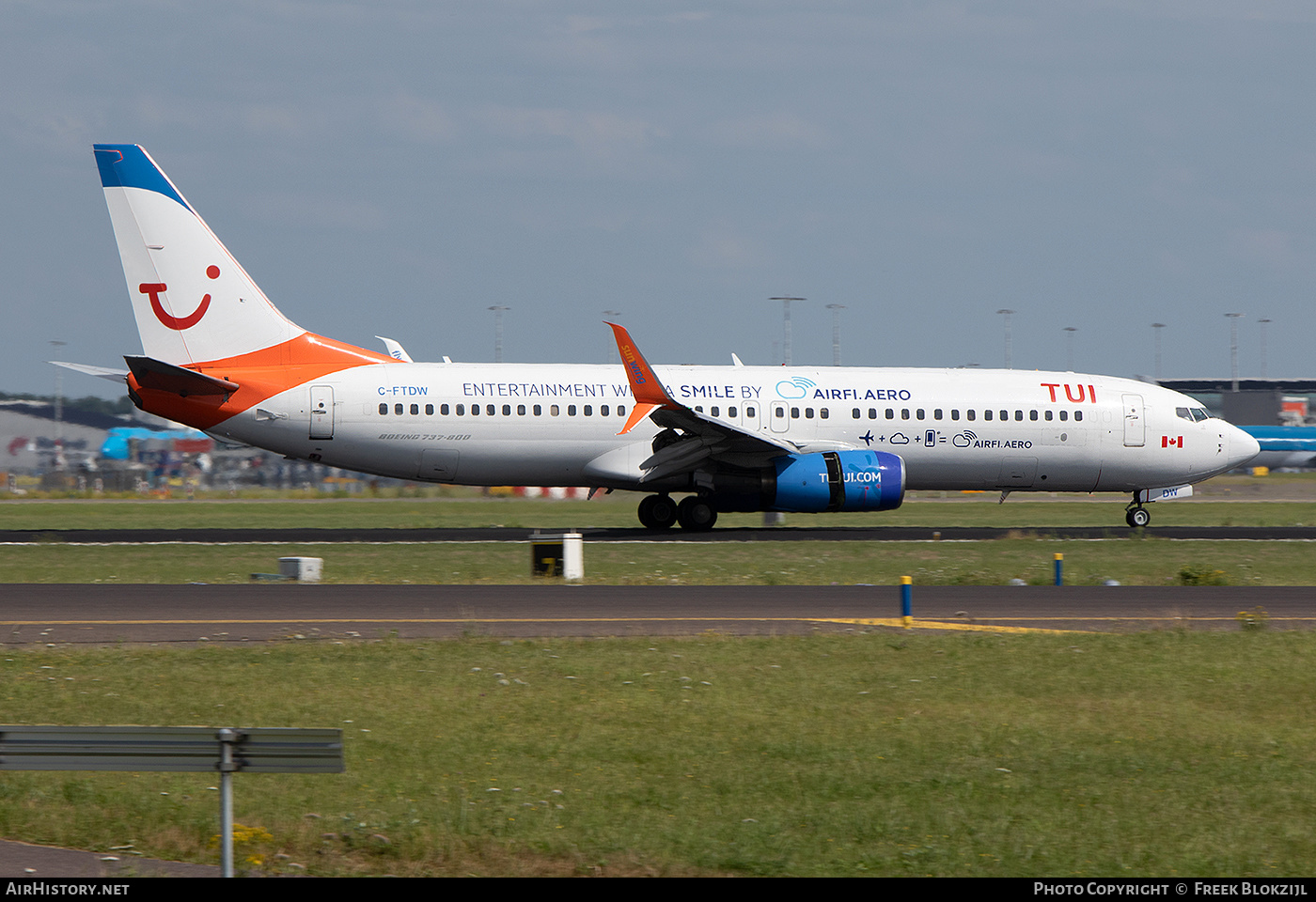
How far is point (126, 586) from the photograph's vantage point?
19406mm

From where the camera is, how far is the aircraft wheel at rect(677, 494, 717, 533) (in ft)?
99.9

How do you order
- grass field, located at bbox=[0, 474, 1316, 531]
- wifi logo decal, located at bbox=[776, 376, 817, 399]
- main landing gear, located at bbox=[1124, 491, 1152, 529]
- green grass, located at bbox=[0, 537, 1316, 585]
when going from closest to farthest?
green grass, located at bbox=[0, 537, 1316, 585] < wifi logo decal, located at bbox=[776, 376, 817, 399] < main landing gear, located at bbox=[1124, 491, 1152, 529] < grass field, located at bbox=[0, 474, 1316, 531]

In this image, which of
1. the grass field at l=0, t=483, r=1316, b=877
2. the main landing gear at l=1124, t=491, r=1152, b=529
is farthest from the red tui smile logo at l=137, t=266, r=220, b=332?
the main landing gear at l=1124, t=491, r=1152, b=529

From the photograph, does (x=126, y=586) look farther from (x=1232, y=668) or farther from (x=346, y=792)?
(x=1232, y=668)

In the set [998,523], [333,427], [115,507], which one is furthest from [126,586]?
[115,507]

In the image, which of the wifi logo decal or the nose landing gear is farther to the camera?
the nose landing gear

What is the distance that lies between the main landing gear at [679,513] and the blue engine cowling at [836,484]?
7.35 ft

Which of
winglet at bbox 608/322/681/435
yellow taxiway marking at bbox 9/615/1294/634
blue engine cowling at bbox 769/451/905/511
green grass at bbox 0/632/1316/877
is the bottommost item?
green grass at bbox 0/632/1316/877

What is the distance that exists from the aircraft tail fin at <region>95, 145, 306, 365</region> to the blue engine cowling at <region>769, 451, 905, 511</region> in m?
11.6

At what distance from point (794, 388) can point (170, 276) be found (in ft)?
46.9

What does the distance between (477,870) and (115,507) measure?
1732 inches

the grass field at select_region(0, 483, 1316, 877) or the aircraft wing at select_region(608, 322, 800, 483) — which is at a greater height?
the aircraft wing at select_region(608, 322, 800, 483)

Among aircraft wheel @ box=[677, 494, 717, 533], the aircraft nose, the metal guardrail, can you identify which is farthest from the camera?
the aircraft nose

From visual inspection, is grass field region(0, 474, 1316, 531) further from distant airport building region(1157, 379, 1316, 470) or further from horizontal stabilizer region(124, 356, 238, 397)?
distant airport building region(1157, 379, 1316, 470)
